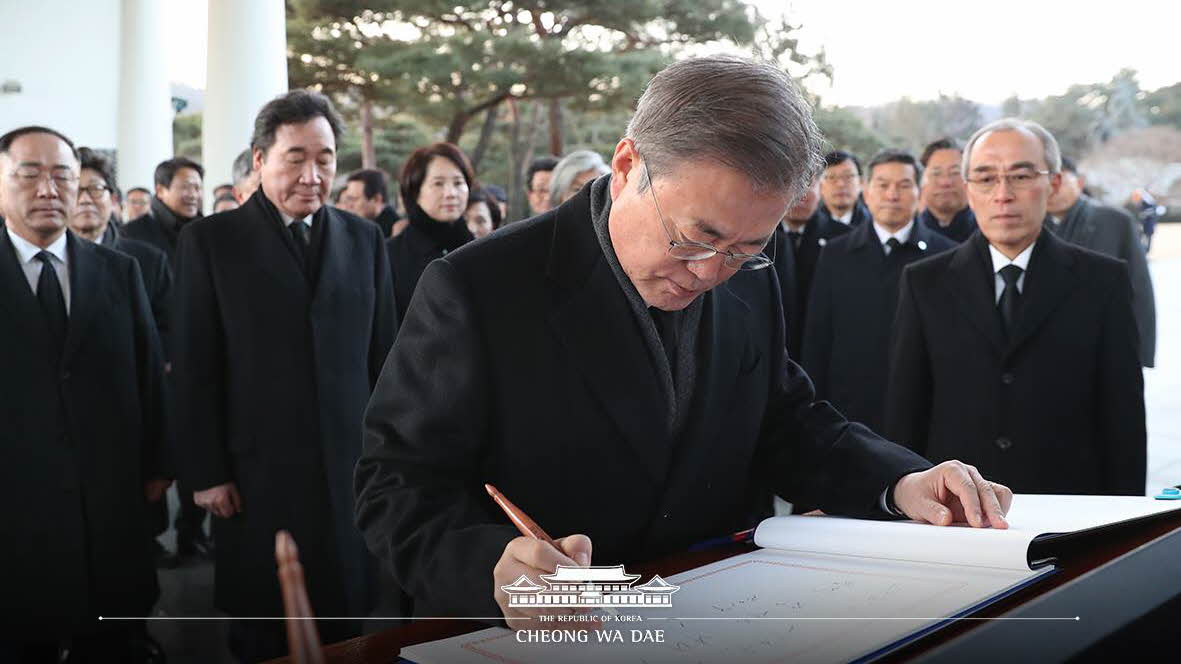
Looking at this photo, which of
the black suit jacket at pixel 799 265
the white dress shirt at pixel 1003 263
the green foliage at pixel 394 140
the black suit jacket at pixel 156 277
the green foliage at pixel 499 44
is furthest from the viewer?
the green foliage at pixel 394 140

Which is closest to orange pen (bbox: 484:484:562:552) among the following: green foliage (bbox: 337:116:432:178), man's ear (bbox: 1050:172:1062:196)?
man's ear (bbox: 1050:172:1062:196)

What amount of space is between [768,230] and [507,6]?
1565 cm

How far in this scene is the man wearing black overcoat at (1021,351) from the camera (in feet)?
8.22

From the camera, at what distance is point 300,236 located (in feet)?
9.86

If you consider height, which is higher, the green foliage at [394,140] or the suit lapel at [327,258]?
the green foliage at [394,140]

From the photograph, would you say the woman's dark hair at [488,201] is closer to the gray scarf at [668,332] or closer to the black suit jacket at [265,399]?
the black suit jacket at [265,399]

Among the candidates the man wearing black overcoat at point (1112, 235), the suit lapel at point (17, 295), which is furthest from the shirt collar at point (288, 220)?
the man wearing black overcoat at point (1112, 235)

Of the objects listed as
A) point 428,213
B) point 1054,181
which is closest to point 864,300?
point 1054,181

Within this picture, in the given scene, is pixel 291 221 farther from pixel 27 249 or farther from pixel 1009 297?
pixel 1009 297

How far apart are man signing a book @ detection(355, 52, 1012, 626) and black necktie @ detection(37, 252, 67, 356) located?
76.2 inches

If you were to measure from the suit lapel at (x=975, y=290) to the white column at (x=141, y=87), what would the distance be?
12105mm

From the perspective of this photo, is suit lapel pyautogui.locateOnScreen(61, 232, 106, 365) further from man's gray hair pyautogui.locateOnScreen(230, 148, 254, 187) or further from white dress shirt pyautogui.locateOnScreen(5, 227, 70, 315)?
man's gray hair pyautogui.locateOnScreen(230, 148, 254, 187)

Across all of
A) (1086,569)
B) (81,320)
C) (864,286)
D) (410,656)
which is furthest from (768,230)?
(864,286)

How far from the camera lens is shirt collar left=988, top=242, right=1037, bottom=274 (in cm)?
261
